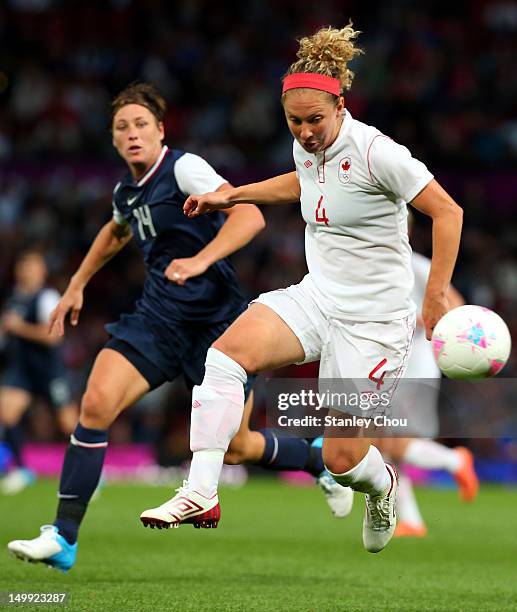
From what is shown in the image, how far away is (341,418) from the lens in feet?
17.5

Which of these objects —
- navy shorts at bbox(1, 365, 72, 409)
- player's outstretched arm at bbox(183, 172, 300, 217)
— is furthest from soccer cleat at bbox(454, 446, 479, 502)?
navy shorts at bbox(1, 365, 72, 409)

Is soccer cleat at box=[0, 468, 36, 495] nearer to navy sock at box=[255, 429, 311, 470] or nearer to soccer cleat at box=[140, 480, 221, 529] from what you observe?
navy sock at box=[255, 429, 311, 470]

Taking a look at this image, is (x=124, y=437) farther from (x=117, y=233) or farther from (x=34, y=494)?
(x=117, y=233)

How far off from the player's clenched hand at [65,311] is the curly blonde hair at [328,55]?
197 cm

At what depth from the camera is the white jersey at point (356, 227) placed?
16.6 feet

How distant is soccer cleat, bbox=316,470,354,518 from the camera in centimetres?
674

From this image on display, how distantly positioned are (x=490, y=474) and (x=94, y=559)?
27.0 feet

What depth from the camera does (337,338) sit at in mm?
5211

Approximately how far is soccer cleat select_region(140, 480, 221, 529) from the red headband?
170cm

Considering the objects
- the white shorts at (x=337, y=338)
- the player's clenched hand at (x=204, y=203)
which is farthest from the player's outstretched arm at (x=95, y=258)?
the white shorts at (x=337, y=338)

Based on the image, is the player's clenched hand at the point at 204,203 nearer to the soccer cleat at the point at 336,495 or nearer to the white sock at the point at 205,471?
the white sock at the point at 205,471

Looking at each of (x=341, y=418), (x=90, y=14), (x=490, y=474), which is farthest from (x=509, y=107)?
(x=341, y=418)

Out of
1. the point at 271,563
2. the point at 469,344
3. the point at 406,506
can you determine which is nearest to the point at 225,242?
the point at 469,344

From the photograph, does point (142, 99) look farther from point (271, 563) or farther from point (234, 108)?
point (234, 108)
